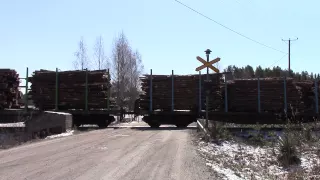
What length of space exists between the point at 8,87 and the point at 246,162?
1996cm

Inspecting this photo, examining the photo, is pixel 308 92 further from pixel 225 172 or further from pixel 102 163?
pixel 102 163

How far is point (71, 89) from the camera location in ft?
80.6

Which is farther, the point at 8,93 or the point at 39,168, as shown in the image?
the point at 8,93

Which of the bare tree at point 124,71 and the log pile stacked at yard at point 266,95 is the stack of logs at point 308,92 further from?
the bare tree at point 124,71

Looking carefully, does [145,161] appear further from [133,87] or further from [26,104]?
[133,87]

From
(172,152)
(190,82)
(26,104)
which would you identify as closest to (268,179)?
(172,152)

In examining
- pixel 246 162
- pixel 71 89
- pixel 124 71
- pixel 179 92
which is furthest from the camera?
pixel 124 71

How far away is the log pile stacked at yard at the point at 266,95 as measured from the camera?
23.6 m

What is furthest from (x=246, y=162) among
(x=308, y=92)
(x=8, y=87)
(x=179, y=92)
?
(x=8, y=87)

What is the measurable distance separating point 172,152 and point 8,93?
18.0 m

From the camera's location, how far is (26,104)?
24797 millimetres

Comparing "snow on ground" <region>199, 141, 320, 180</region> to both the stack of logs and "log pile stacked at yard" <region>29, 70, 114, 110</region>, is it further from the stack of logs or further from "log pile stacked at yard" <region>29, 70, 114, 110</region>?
the stack of logs

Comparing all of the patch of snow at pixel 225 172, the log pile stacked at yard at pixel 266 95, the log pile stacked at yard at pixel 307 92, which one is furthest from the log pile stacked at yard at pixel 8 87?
the patch of snow at pixel 225 172

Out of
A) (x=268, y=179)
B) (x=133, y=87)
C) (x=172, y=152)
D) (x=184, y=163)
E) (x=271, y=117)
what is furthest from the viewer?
(x=133, y=87)
